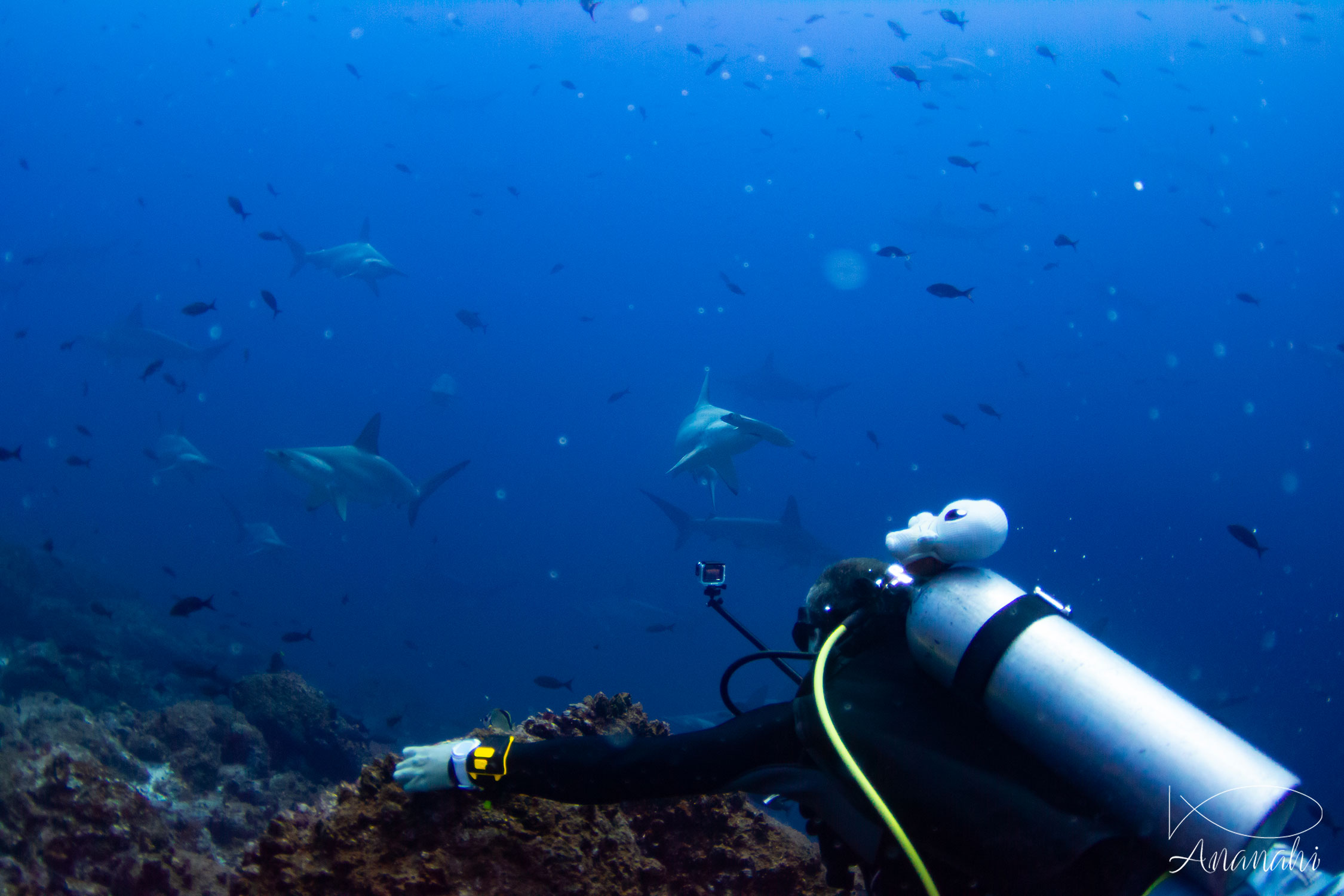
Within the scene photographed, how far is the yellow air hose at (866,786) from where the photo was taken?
1819 millimetres

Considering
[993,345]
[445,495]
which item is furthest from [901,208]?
[445,495]

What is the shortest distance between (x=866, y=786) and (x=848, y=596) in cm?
82

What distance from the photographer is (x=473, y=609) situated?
5438 centimetres

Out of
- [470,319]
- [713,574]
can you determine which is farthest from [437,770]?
[470,319]

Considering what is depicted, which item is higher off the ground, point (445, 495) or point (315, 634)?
point (315, 634)

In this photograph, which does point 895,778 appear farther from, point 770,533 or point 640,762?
point 770,533

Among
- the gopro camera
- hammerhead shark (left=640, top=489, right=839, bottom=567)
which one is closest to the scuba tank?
the gopro camera

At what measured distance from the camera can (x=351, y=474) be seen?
1400 centimetres

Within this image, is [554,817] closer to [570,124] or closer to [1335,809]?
[1335,809]

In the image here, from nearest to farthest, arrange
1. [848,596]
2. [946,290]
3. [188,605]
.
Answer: [848,596]
[188,605]
[946,290]

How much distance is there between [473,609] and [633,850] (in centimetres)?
5503

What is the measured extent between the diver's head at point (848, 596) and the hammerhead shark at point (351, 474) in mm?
11794

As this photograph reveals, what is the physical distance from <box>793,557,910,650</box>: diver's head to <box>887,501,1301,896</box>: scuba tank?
0.37 feet

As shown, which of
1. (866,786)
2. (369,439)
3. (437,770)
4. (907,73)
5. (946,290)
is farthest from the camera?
(907,73)
